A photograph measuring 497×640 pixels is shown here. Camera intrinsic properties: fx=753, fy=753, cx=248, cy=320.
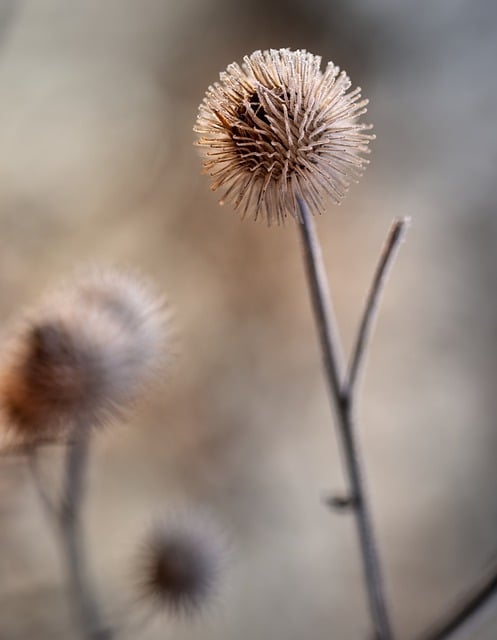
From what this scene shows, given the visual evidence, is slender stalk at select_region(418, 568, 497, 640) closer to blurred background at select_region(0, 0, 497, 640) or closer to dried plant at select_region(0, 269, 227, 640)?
dried plant at select_region(0, 269, 227, 640)

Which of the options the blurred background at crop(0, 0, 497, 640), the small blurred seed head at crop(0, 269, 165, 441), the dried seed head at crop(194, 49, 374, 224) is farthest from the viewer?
the blurred background at crop(0, 0, 497, 640)

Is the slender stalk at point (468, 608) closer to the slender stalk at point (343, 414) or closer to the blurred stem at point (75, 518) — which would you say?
the slender stalk at point (343, 414)

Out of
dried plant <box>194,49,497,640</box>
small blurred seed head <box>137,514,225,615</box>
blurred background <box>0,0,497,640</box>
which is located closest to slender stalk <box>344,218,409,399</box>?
dried plant <box>194,49,497,640</box>

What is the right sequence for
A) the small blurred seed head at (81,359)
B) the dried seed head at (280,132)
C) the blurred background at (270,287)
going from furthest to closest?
the blurred background at (270,287) → the small blurred seed head at (81,359) → the dried seed head at (280,132)

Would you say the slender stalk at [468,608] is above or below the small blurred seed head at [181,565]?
above

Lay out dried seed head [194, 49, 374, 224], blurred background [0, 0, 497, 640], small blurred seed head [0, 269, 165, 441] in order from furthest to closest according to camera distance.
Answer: blurred background [0, 0, 497, 640], small blurred seed head [0, 269, 165, 441], dried seed head [194, 49, 374, 224]

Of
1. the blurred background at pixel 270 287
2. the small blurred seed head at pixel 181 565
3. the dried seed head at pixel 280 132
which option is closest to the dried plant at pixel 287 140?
the dried seed head at pixel 280 132

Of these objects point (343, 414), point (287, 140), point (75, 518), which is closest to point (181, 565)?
point (75, 518)
